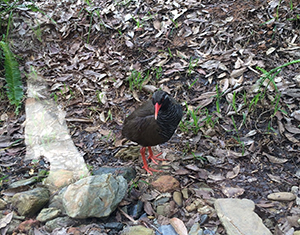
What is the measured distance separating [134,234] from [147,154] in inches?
59.8

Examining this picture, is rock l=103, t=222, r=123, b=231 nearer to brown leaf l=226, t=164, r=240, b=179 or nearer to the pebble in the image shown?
the pebble

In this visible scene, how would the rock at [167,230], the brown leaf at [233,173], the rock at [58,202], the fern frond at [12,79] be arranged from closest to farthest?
1. the rock at [167,230]
2. the rock at [58,202]
3. the brown leaf at [233,173]
4. the fern frond at [12,79]

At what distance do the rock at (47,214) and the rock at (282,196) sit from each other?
6.78 ft

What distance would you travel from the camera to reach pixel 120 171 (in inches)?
137

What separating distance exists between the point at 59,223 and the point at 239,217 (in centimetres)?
163

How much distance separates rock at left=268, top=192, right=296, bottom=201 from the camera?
9.75 feet

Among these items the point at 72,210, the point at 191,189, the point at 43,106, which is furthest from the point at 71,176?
the point at 43,106

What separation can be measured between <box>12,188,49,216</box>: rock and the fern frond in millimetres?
1927

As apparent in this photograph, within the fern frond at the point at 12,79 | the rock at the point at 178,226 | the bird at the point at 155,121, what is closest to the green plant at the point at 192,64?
the bird at the point at 155,121

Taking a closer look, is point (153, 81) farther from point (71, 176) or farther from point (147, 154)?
point (71, 176)

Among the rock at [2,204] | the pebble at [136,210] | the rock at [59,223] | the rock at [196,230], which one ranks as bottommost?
the rock at [196,230]

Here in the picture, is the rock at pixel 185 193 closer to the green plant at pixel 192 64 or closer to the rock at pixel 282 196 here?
the rock at pixel 282 196

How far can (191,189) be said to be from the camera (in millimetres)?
3268

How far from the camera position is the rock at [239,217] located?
266 cm
